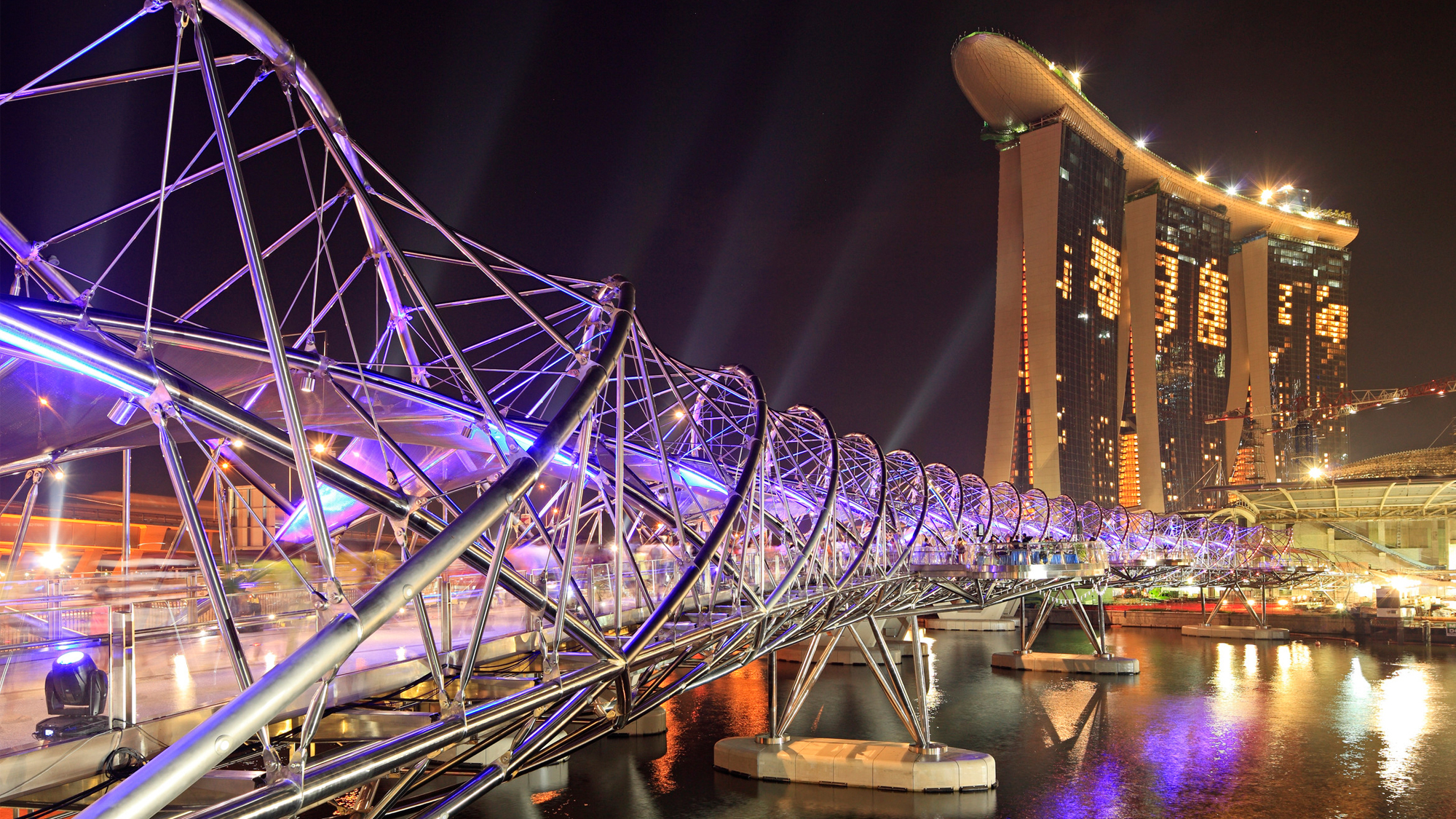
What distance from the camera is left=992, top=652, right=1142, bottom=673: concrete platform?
62688mm

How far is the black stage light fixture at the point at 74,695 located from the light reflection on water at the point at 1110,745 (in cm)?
2537

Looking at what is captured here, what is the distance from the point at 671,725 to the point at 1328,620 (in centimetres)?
6894

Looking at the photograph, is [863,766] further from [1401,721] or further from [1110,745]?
[1401,721]

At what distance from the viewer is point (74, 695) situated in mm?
8438

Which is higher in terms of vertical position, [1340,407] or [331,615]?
[1340,407]

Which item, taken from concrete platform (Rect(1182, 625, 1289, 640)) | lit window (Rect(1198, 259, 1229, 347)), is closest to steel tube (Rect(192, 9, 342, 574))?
concrete platform (Rect(1182, 625, 1289, 640))

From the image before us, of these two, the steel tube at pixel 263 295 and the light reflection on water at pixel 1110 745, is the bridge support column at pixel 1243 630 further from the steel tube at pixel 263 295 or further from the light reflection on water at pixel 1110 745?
the steel tube at pixel 263 295

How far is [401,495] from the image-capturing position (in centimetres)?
1095

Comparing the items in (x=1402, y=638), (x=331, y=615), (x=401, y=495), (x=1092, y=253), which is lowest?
(x=1402, y=638)

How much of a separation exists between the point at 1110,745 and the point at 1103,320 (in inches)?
5128

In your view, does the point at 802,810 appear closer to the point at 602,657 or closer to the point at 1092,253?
the point at 602,657

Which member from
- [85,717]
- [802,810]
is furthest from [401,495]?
[802,810]

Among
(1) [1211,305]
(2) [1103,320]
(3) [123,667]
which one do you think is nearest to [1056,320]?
(2) [1103,320]

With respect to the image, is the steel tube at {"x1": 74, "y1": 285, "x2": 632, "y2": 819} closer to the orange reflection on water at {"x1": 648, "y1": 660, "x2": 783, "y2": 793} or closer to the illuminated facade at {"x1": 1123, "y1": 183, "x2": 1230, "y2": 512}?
the orange reflection on water at {"x1": 648, "y1": 660, "x2": 783, "y2": 793}
